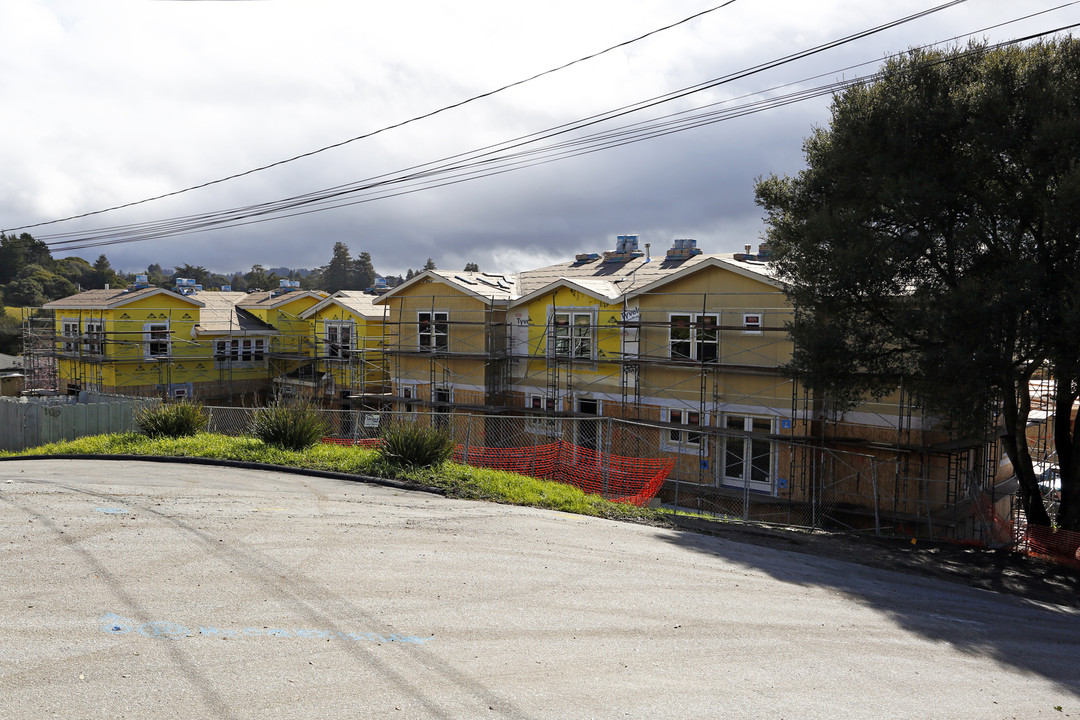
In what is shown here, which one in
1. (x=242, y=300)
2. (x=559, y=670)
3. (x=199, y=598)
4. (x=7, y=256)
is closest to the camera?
(x=559, y=670)

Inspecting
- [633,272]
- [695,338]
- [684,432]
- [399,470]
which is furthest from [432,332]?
[399,470]

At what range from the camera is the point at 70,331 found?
40.4m

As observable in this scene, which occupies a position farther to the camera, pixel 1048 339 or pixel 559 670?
pixel 1048 339

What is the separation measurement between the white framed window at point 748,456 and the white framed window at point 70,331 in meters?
33.8

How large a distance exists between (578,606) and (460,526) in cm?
354

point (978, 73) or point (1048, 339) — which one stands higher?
point (978, 73)

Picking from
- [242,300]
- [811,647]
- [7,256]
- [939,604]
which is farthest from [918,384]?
[7,256]

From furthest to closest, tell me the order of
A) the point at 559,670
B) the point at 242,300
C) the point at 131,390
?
the point at 242,300
the point at 131,390
the point at 559,670

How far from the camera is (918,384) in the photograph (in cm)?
1416

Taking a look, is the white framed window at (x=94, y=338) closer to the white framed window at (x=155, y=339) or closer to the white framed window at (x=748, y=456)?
the white framed window at (x=155, y=339)

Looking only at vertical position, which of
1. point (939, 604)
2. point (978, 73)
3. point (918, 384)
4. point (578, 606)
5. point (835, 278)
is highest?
point (978, 73)

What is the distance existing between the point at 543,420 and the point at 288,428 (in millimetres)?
11941

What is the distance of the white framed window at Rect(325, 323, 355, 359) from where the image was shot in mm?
36062

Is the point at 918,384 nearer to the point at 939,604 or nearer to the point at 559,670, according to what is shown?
the point at 939,604
